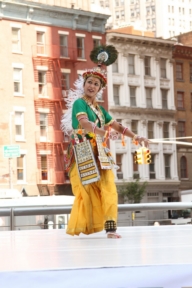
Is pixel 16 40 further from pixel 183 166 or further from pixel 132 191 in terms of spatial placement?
pixel 183 166

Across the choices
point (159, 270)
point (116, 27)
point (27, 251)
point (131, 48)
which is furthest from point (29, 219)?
point (116, 27)

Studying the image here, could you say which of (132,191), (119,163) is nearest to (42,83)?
(119,163)

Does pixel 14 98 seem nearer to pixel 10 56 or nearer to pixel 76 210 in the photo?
pixel 10 56

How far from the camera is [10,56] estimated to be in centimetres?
6012

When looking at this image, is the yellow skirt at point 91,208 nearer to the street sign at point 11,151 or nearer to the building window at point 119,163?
the street sign at point 11,151

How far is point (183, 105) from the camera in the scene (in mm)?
75062

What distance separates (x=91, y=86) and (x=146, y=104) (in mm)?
62086

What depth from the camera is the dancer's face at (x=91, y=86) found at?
923 centimetres

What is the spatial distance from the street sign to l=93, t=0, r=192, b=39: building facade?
11262cm

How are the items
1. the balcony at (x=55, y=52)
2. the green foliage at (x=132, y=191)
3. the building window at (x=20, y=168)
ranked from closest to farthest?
1. the building window at (x=20, y=168)
2. the balcony at (x=55, y=52)
3. the green foliage at (x=132, y=191)

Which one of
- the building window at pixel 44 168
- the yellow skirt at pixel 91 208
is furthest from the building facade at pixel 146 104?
the yellow skirt at pixel 91 208

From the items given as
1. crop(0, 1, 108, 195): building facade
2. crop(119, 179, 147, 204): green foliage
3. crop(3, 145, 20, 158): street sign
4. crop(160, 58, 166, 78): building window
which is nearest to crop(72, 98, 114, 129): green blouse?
crop(3, 145, 20, 158): street sign

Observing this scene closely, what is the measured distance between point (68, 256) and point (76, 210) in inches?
141

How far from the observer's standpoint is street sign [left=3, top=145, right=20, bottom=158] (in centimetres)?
5572
